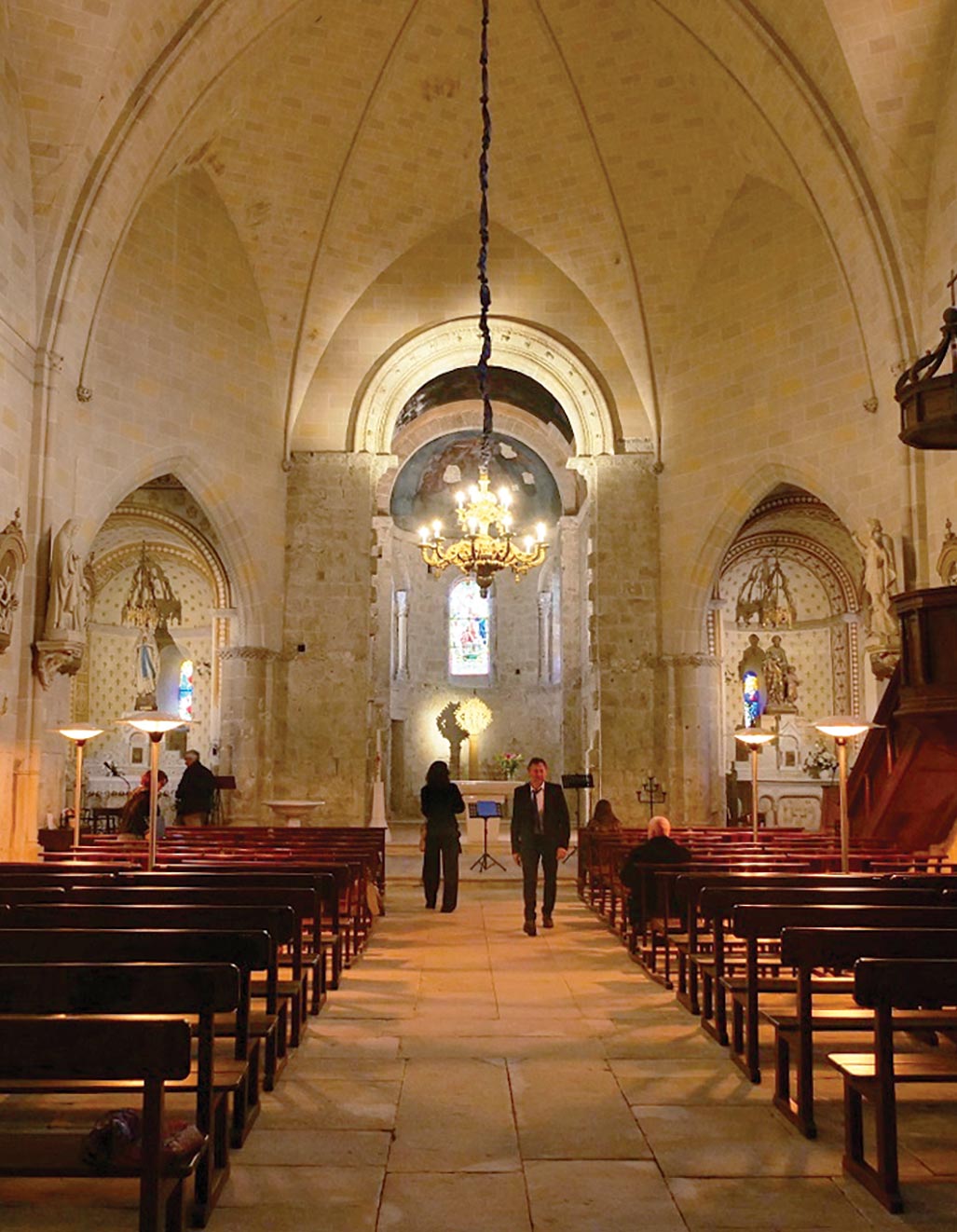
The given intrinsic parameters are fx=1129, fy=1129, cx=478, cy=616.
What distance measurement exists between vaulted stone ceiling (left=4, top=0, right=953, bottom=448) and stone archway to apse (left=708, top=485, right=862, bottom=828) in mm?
5009

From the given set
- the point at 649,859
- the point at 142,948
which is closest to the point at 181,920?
the point at 142,948

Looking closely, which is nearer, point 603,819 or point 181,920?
point 181,920

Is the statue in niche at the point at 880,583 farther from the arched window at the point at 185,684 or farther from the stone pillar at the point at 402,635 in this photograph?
the stone pillar at the point at 402,635

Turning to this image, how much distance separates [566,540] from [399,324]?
6.99 meters

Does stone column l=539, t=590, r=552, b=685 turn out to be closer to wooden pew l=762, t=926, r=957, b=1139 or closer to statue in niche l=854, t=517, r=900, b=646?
statue in niche l=854, t=517, r=900, b=646

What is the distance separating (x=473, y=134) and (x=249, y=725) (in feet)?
33.0

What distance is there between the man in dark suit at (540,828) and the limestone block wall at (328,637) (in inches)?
331

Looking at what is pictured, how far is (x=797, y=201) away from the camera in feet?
53.2

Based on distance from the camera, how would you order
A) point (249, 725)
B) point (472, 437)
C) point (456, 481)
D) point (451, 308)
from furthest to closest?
point (456, 481)
point (472, 437)
point (451, 308)
point (249, 725)

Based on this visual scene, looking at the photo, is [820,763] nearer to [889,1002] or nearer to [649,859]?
[649,859]

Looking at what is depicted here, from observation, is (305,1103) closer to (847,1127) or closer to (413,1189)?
(413,1189)

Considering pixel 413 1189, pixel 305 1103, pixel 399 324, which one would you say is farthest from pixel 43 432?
pixel 413 1189

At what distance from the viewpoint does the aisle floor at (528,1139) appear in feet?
11.1

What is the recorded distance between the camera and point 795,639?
22.9 metres
